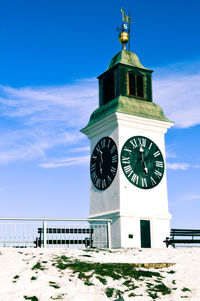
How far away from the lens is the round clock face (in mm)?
27266

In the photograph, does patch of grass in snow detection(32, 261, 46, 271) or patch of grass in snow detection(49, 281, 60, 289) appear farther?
patch of grass in snow detection(32, 261, 46, 271)

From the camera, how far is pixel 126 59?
29.8 meters

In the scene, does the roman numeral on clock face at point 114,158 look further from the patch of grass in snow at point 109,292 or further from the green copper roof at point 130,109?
Answer: the patch of grass in snow at point 109,292

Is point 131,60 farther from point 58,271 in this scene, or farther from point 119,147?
point 58,271

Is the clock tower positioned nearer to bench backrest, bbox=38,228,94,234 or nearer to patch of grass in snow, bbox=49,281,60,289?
bench backrest, bbox=38,228,94,234

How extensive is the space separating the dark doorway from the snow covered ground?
8.39m

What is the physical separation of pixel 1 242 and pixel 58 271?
748 centimetres

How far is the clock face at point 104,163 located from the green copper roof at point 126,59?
4.87 meters

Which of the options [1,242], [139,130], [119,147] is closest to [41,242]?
[1,242]

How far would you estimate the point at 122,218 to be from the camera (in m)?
26.3

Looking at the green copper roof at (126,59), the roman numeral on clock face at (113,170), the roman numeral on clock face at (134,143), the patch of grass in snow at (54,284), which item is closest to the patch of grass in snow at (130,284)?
the patch of grass in snow at (54,284)

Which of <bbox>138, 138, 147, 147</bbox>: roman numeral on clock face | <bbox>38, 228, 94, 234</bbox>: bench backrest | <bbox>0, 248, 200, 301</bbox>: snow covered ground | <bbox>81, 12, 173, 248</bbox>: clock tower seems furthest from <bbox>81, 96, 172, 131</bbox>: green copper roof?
<bbox>0, 248, 200, 301</bbox>: snow covered ground

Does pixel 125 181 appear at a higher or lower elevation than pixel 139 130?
lower

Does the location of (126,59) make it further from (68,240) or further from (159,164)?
(68,240)
